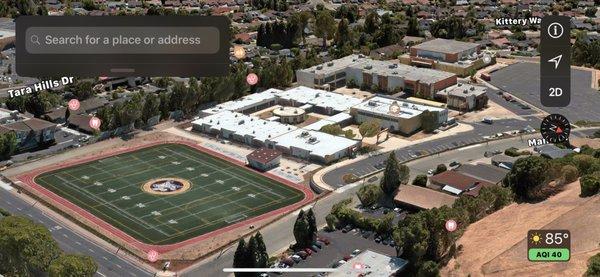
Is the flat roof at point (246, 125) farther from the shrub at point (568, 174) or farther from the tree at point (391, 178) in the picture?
the shrub at point (568, 174)

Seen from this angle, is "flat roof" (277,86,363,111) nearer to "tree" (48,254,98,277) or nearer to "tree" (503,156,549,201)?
"tree" (503,156,549,201)

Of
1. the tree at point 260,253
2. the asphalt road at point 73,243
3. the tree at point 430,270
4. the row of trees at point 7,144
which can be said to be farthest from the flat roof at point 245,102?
the tree at point 430,270

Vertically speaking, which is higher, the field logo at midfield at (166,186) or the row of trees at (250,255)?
the row of trees at (250,255)

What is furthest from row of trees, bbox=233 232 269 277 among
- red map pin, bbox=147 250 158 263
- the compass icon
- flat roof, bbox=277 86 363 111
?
flat roof, bbox=277 86 363 111

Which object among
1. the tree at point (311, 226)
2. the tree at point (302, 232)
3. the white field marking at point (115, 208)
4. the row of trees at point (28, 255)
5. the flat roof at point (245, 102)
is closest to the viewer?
the row of trees at point (28, 255)

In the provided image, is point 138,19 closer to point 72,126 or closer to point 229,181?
point 229,181
